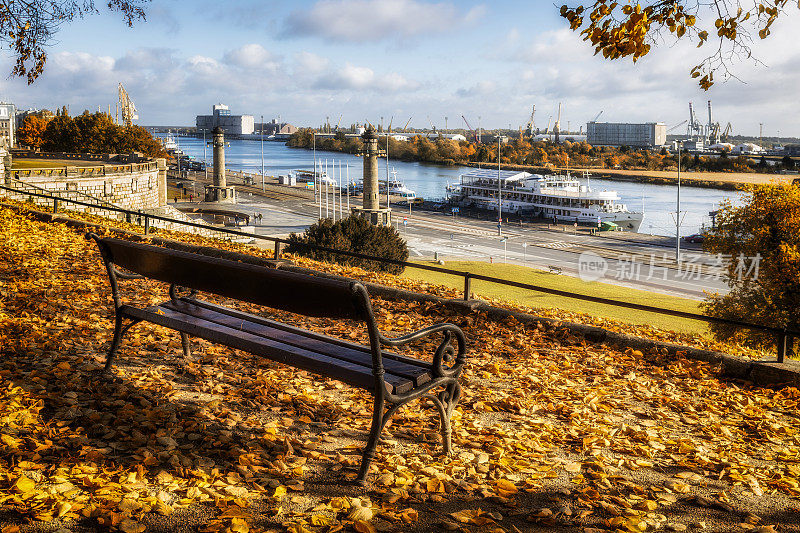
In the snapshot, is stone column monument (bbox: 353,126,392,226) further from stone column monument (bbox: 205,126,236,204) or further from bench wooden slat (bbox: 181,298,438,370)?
bench wooden slat (bbox: 181,298,438,370)

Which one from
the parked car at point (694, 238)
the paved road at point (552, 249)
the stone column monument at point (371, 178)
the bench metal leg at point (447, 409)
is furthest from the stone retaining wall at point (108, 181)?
the parked car at point (694, 238)

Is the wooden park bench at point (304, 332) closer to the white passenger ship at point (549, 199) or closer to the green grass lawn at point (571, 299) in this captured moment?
the green grass lawn at point (571, 299)

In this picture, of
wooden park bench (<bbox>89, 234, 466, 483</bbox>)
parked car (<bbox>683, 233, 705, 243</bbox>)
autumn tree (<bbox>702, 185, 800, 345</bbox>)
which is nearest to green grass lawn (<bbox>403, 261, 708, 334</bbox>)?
autumn tree (<bbox>702, 185, 800, 345</bbox>)

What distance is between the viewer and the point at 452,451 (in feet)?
11.0

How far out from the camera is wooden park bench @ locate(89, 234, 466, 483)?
292 centimetres

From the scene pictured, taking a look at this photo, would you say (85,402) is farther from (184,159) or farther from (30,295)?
(184,159)

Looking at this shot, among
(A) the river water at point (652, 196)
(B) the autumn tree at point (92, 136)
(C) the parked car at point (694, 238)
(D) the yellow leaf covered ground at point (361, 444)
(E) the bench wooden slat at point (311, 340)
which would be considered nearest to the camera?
(D) the yellow leaf covered ground at point (361, 444)

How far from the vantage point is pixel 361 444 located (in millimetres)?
3363

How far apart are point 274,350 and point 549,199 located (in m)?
67.3

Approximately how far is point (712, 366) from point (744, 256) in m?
12.8

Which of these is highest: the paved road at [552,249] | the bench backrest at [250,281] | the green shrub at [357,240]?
the bench backrest at [250,281]

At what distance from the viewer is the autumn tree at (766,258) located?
49.2 feet

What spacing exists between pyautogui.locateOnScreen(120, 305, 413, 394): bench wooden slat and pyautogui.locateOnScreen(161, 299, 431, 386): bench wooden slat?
52mm

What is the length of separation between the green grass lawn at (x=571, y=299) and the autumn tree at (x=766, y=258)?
204cm
